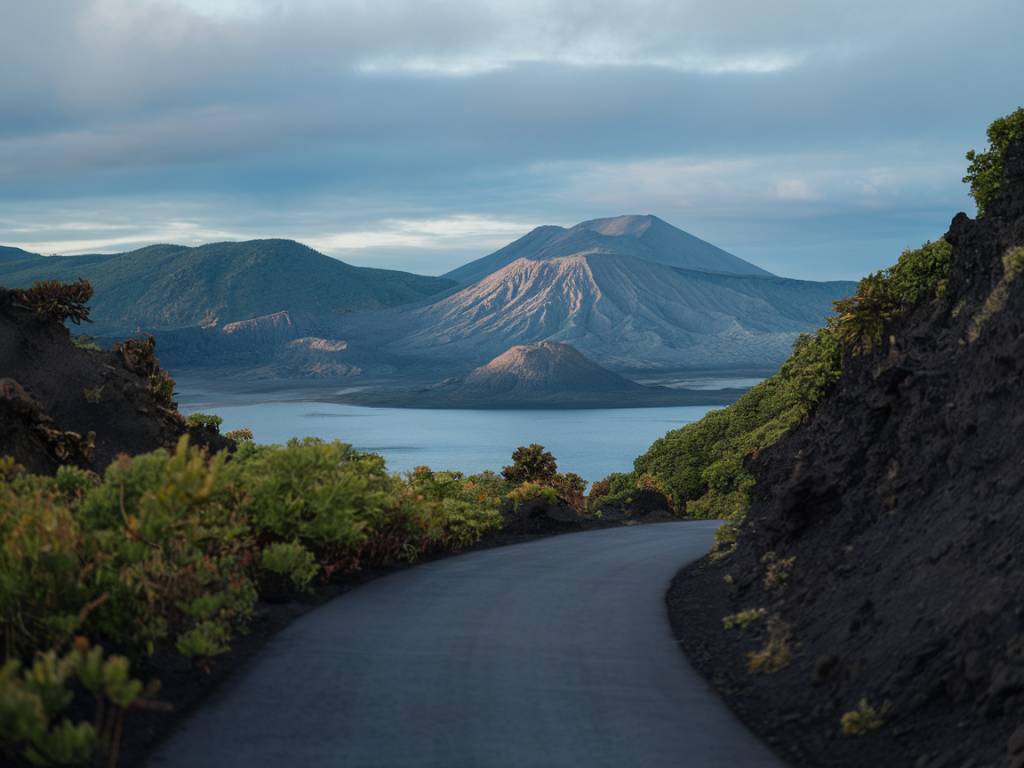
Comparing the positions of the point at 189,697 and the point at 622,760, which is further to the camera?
the point at 189,697

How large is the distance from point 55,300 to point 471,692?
44.0ft

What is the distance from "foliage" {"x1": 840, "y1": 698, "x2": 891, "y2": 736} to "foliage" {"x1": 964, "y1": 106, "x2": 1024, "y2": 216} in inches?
321

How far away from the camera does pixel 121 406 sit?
20562mm

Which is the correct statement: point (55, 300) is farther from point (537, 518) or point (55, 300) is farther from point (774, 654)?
point (774, 654)

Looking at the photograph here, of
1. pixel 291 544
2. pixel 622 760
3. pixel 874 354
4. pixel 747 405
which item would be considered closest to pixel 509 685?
pixel 622 760

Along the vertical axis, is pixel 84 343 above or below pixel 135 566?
above

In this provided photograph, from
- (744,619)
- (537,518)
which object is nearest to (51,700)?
(744,619)

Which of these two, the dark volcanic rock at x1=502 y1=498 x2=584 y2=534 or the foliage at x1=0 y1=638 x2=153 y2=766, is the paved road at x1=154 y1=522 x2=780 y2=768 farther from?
the dark volcanic rock at x1=502 y1=498 x2=584 y2=534

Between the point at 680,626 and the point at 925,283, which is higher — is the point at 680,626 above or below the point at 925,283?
below

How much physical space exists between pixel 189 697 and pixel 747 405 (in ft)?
132

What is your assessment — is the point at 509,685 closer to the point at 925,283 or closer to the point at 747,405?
the point at 925,283

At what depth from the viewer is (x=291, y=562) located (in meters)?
14.3

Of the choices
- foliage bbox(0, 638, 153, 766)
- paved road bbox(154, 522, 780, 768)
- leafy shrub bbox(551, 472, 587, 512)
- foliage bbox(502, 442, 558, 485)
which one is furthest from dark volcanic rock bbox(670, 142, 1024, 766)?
foliage bbox(502, 442, 558, 485)

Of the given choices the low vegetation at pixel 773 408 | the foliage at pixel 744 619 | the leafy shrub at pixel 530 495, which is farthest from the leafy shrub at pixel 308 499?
the leafy shrub at pixel 530 495
